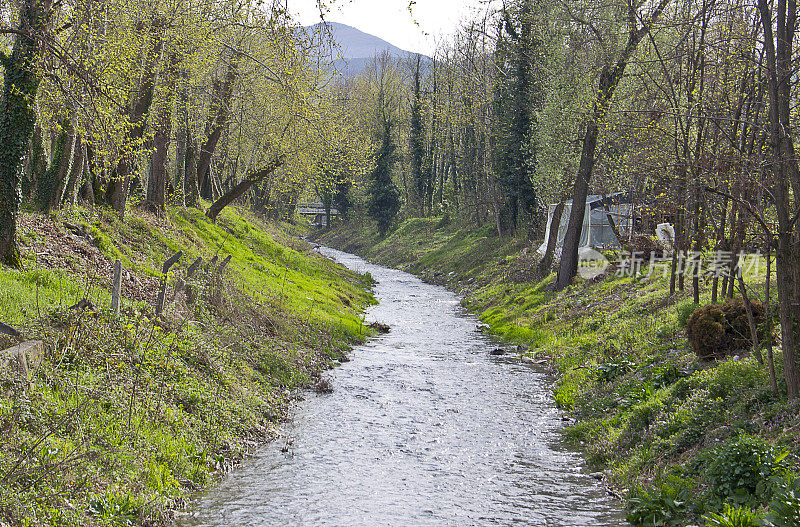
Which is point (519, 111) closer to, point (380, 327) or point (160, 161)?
point (380, 327)

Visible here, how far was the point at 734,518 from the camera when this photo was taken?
8.42 meters

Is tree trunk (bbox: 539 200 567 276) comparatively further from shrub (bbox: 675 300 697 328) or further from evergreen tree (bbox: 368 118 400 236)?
evergreen tree (bbox: 368 118 400 236)

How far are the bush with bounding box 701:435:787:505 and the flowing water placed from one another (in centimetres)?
162

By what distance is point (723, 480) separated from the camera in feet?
31.5

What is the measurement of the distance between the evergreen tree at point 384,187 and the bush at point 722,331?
62.1 meters

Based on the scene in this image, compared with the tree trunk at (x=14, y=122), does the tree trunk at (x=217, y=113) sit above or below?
above

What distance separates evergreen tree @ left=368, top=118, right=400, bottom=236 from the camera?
3031 inches

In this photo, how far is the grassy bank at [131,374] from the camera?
9.27 m

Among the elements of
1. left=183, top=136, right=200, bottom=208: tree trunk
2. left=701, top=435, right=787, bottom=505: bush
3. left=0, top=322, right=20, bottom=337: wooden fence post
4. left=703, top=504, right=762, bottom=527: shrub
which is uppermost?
left=183, top=136, right=200, bottom=208: tree trunk

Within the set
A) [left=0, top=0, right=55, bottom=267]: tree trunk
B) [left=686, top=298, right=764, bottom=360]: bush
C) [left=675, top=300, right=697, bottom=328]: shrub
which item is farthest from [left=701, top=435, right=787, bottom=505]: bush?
[left=0, top=0, right=55, bottom=267]: tree trunk

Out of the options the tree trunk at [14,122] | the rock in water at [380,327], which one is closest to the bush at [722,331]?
the tree trunk at [14,122]

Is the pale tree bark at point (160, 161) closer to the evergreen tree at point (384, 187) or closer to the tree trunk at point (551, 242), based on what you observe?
the tree trunk at point (551, 242)

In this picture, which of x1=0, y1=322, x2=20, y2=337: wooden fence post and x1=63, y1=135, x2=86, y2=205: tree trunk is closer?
x1=0, y1=322, x2=20, y2=337: wooden fence post

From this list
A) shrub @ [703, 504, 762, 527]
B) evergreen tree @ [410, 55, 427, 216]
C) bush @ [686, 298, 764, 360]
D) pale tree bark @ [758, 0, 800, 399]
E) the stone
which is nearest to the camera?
shrub @ [703, 504, 762, 527]
